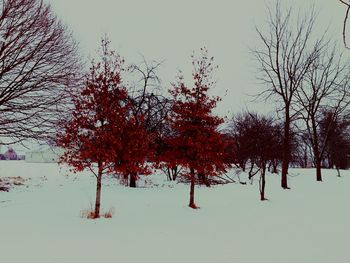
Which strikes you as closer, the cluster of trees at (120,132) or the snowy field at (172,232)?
the snowy field at (172,232)

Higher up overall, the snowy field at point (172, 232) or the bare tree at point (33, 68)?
the bare tree at point (33, 68)

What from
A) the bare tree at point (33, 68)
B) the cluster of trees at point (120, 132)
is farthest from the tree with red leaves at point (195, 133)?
the bare tree at point (33, 68)

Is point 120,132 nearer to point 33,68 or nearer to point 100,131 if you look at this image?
point 100,131

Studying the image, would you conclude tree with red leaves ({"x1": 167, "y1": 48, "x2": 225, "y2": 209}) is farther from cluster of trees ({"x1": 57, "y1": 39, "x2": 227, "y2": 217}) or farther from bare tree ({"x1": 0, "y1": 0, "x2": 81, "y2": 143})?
bare tree ({"x1": 0, "y1": 0, "x2": 81, "y2": 143})

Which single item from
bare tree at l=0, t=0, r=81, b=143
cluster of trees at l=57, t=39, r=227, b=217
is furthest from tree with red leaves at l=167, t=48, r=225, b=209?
bare tree at l=0, t=0, r=81, b=143

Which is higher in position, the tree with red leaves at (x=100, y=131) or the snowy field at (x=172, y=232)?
the tree with red leaves at (x=100, y=131)

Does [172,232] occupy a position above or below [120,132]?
below

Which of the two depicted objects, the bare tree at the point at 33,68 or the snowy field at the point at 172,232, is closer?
the snowy field at the point at 172,232

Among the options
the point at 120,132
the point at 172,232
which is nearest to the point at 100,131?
the point at 120,132

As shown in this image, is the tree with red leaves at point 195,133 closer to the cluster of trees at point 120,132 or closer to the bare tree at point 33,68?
the cluster of trees at point 120,132

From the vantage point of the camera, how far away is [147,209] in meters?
11.2

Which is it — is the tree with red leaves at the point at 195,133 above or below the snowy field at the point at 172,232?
above

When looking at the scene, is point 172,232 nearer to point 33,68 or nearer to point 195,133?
point 195,133

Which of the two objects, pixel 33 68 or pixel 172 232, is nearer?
pixel 172 232
